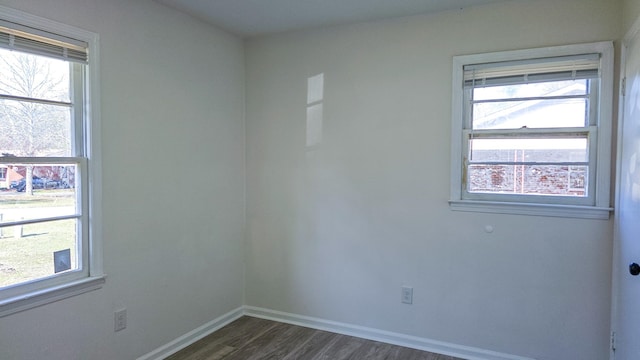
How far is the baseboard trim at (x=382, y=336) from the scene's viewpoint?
2.88 metres

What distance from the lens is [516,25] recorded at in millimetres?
2711

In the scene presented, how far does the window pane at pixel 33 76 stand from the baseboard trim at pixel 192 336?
1.74 meters

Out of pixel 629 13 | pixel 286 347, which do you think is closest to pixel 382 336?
pixel 286 347

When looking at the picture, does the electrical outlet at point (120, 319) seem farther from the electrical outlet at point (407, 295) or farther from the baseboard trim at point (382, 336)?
the electrical outlet at point (407, 295)

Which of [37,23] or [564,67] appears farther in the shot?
[564,67]

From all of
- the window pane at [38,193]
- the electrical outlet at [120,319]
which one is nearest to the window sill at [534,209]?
the electrical outlet at [120,319]

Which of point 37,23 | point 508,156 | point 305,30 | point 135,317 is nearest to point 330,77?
point 305,30

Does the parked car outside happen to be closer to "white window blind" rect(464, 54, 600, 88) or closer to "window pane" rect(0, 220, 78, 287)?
"window pane" rect(0, 220, 78, 287)

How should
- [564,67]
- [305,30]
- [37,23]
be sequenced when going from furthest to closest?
[305,30]
[564,67]
[37,23]

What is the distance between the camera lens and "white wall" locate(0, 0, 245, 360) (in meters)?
2.34

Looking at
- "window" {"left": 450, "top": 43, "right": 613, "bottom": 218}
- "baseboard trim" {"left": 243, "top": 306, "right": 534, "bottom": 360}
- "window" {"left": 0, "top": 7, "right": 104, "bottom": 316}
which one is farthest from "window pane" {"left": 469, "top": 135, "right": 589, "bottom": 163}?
"window" {"left": 0, "top": 7, "right": 104, "bottom": 316}

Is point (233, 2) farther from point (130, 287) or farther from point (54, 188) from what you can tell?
point (130, 287)

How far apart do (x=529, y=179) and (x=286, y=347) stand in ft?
6.86

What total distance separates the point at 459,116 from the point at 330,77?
1048 millimetres
